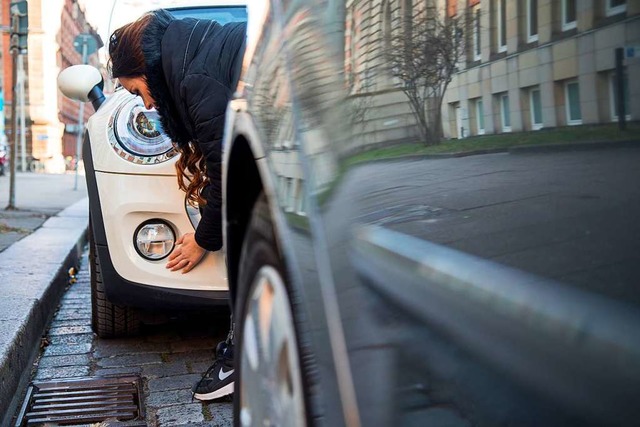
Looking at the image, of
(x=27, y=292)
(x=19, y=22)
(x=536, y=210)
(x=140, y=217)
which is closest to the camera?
(x=536, y=210)

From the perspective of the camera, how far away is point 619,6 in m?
0.83

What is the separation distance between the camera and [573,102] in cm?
91

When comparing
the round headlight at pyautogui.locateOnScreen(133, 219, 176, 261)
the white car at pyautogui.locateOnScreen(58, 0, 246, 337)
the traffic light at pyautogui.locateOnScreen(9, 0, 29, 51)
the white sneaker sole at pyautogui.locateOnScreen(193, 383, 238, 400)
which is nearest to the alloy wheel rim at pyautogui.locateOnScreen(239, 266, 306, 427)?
the white sneaker sole at pyautogui.locateOnScreen(193, 383, 238, 400)

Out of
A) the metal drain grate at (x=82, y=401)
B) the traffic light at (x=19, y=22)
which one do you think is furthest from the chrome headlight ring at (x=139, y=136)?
the traffic light at (x=19, y=22)

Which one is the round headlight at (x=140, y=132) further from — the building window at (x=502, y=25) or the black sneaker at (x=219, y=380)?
the building window at (x=502, y=25)

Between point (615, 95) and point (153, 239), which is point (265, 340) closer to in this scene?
point (615, 95)

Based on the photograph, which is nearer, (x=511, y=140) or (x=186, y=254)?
(x=511, y=140)

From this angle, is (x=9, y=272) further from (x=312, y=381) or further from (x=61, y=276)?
(x=312, y=381)

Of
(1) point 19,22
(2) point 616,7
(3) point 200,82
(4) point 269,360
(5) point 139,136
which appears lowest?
(4) point 269,360

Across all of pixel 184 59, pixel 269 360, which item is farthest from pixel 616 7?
pixel 184 59

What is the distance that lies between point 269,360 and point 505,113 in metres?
0.90

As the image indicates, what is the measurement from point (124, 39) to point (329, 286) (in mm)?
2170

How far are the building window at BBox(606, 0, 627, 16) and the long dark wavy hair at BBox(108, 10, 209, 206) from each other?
255 cm

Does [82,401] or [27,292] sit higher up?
[27,292]
